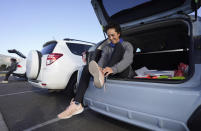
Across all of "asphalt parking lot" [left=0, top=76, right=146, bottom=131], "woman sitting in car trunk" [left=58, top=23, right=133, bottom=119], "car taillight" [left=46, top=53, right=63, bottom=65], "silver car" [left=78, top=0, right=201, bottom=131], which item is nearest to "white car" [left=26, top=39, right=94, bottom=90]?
"car taillight" [left=46, top=53, right=63, bottom=65]

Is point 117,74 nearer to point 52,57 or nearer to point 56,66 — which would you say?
point 56,66

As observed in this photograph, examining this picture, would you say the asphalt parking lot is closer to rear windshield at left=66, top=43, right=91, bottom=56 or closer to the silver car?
the silver car

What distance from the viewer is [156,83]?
3.72 ft

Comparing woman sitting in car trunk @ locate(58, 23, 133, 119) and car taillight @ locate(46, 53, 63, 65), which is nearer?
woman sitting in car trunk @ locate(58, 23, 133, 119)

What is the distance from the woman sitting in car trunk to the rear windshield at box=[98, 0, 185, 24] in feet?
0.87

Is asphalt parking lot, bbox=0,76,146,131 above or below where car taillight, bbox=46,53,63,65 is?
below

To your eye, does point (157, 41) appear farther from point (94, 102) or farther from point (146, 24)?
point (94, 102)

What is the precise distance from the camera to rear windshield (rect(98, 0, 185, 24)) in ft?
5.07

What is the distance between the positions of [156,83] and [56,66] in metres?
2.09

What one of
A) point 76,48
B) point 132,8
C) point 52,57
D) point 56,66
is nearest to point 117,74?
point 132,8

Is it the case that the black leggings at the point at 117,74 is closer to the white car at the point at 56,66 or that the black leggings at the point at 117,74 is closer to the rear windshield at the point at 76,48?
the white car at the point at 56,66

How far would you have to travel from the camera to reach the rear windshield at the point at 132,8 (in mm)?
1545

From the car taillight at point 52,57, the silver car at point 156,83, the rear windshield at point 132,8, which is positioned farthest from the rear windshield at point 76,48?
the rear windshield at point 132,8

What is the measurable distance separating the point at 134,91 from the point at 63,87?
1.98 m
